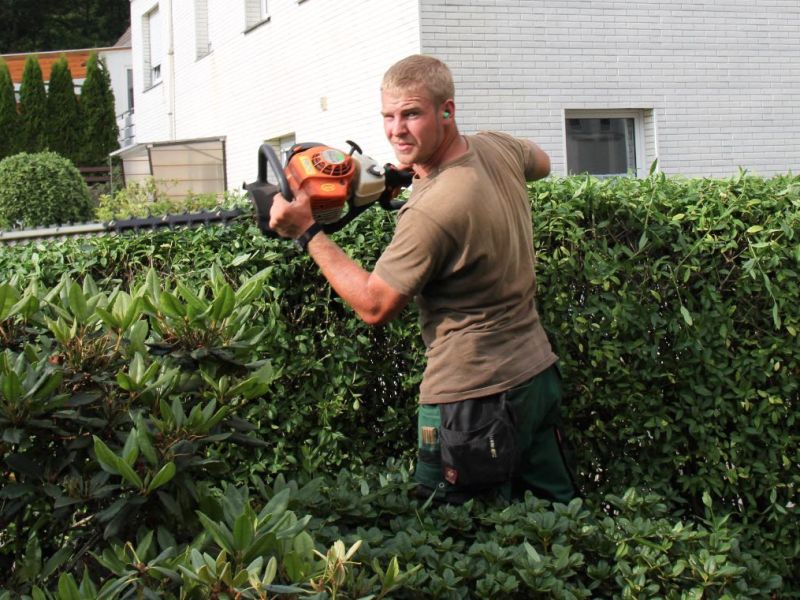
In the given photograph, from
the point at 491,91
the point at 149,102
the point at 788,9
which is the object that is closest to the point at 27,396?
the point at 491,91

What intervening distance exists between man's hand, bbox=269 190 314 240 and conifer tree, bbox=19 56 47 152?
33669 mm

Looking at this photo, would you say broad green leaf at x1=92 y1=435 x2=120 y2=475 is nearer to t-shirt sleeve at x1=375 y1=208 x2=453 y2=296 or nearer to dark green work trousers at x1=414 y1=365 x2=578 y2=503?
t-shirt sleeve at x1=375 y1=208 x2=453 y2=296

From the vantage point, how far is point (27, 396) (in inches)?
100

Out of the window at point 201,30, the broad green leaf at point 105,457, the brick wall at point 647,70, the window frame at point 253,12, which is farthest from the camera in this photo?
the window at point 201,30

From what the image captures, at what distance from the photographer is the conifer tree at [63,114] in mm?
35219

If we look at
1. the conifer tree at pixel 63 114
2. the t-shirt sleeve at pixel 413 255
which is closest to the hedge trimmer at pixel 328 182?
the t-shirt sleeve at pixel 413 255

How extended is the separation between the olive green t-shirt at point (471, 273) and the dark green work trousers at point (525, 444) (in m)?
0.05

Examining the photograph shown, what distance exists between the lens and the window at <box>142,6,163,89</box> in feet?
79.9

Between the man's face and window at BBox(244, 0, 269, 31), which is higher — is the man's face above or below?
below

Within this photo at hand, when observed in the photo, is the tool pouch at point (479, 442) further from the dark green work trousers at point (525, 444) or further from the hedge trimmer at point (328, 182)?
the hedge trimmer at point (328, 182)

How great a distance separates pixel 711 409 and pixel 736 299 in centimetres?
47

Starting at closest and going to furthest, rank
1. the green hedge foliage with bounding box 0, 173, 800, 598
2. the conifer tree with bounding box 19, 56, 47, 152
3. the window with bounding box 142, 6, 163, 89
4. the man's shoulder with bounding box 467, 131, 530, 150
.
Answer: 1. the green hedge foliage with bounding box 0, 173, 800, 598
2. the man's shoulder with bounding box 467, 131, 530, 150
3. the window with bounding box 142, 6, 163, 89
4. the conifer tree with bounding box 19, 56, 47, 152

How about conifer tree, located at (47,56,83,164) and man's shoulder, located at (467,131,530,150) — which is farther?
conifer tree, located at (47,56,83,164)

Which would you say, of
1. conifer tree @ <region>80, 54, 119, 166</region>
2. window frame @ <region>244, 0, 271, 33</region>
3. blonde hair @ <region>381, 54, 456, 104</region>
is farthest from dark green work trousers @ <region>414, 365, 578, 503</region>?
conifer tree @ <region>80, 54, 119, 166</region>
